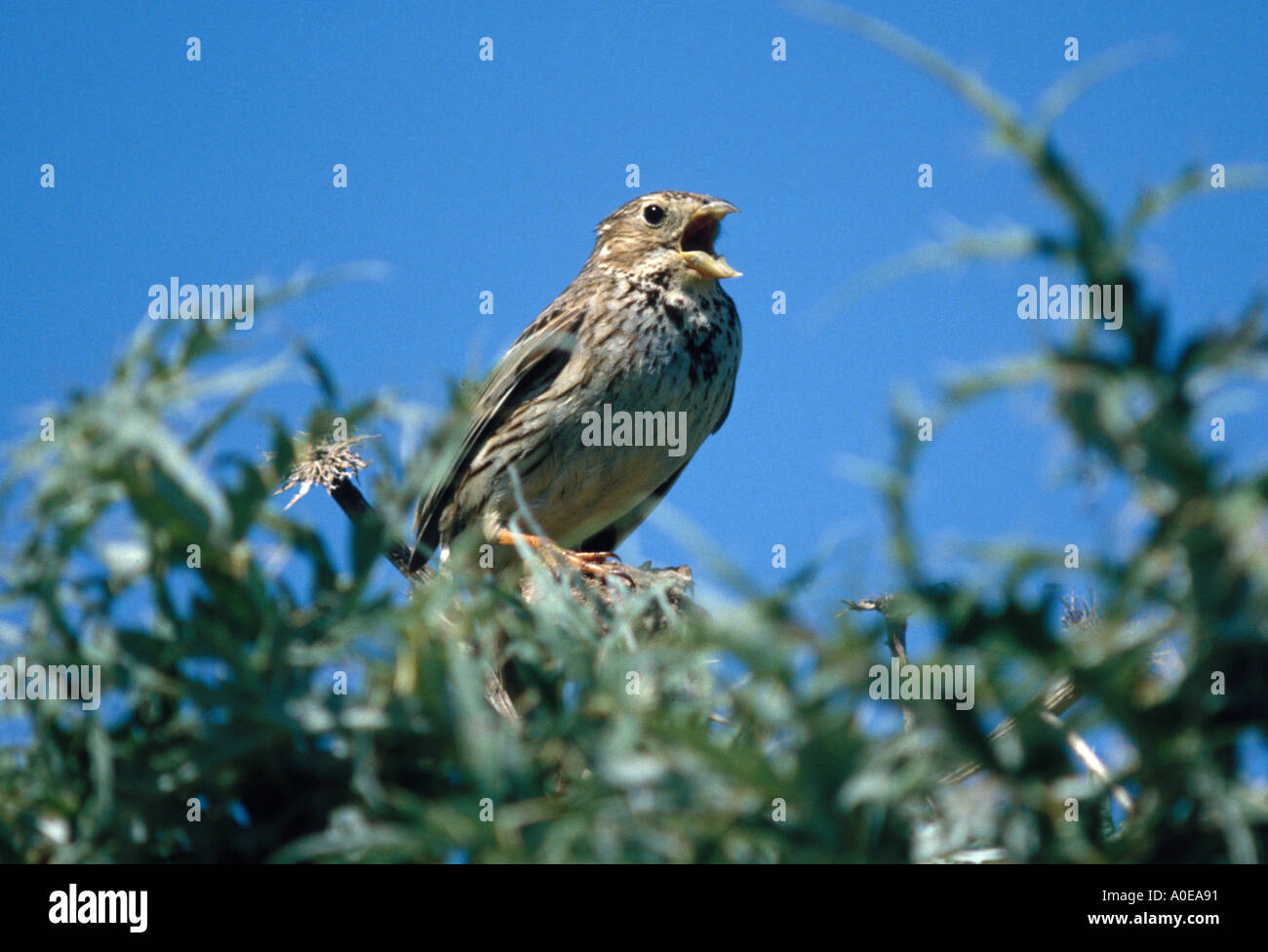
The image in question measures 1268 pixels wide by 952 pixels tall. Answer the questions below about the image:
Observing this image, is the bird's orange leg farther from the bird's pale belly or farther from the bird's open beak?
the bird's open beak

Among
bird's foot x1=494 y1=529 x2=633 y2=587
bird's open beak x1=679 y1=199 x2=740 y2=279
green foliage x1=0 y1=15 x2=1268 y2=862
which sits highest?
bird's open beak x1=679 y1=199 x2=740 y2=279

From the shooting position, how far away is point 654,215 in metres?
7.68

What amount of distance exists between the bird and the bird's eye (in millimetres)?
285

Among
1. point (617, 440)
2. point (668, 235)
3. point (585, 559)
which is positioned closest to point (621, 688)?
point (585, 559)

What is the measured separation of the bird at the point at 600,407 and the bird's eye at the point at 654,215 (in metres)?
0.29

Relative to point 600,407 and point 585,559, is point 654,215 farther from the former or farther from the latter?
point 585,559

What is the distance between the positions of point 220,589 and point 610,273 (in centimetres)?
571

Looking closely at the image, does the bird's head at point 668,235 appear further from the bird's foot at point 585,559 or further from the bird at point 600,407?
the bird's foot at point 585,559

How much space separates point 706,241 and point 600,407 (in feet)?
4.86

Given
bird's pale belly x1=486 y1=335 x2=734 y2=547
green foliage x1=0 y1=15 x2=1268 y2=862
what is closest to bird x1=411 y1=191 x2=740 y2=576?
bird's pale belly x1=486 y1=335 x2=734 y2=547

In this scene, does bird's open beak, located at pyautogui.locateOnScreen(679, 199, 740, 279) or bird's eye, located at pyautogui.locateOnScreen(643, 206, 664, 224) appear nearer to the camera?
bird's open beak, located at pyautogui.locateOnScreen(679, 199, 740, 279)

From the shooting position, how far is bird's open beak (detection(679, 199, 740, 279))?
713 centimetres

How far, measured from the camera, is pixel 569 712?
1.97m
